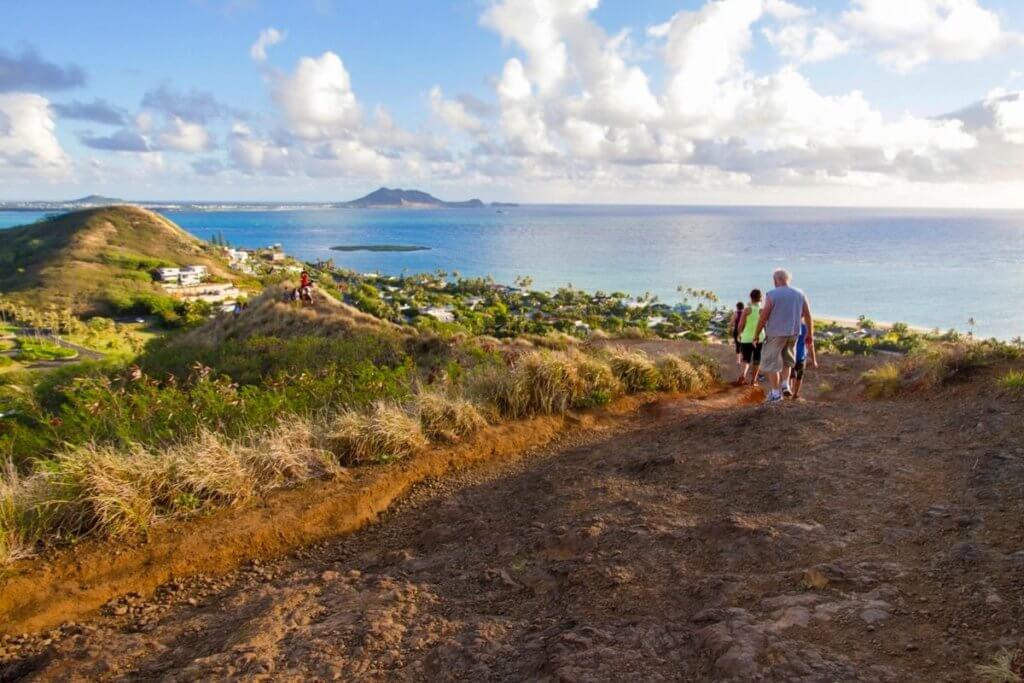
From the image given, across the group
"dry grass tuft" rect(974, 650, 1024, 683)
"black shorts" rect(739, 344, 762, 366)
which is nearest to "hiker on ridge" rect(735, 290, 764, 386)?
"black shorts" rect(739, 344, 762, 366)

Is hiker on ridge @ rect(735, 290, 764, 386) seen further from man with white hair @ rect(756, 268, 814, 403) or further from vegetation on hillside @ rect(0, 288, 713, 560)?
man with white hair @ rect(756, 268, 814, 403)

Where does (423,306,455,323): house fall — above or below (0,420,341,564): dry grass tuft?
below

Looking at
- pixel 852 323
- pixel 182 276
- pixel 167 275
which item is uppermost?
pixel 167 275

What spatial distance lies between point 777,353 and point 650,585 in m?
5.96

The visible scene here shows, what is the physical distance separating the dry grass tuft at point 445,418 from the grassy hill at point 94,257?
9514 centimetres

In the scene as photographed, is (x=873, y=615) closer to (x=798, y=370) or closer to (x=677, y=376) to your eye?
(x=798, y=370)

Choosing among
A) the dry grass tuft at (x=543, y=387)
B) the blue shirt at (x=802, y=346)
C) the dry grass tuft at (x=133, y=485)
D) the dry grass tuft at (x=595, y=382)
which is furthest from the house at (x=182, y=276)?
the blue shirt at (x=802, y=346)

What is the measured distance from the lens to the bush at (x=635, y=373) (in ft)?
32.0

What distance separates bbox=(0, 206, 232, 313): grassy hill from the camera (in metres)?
90.0

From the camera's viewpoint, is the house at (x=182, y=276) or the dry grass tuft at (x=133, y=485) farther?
the house at (x=182, y=276)

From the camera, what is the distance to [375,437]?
6648 millimetres

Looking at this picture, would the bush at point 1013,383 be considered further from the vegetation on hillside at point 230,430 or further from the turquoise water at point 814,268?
the turquoise water at point 814,268

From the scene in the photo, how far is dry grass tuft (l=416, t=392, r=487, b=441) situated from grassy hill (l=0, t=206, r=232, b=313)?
312 feet

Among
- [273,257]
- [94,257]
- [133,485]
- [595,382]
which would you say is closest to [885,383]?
[595,382]
